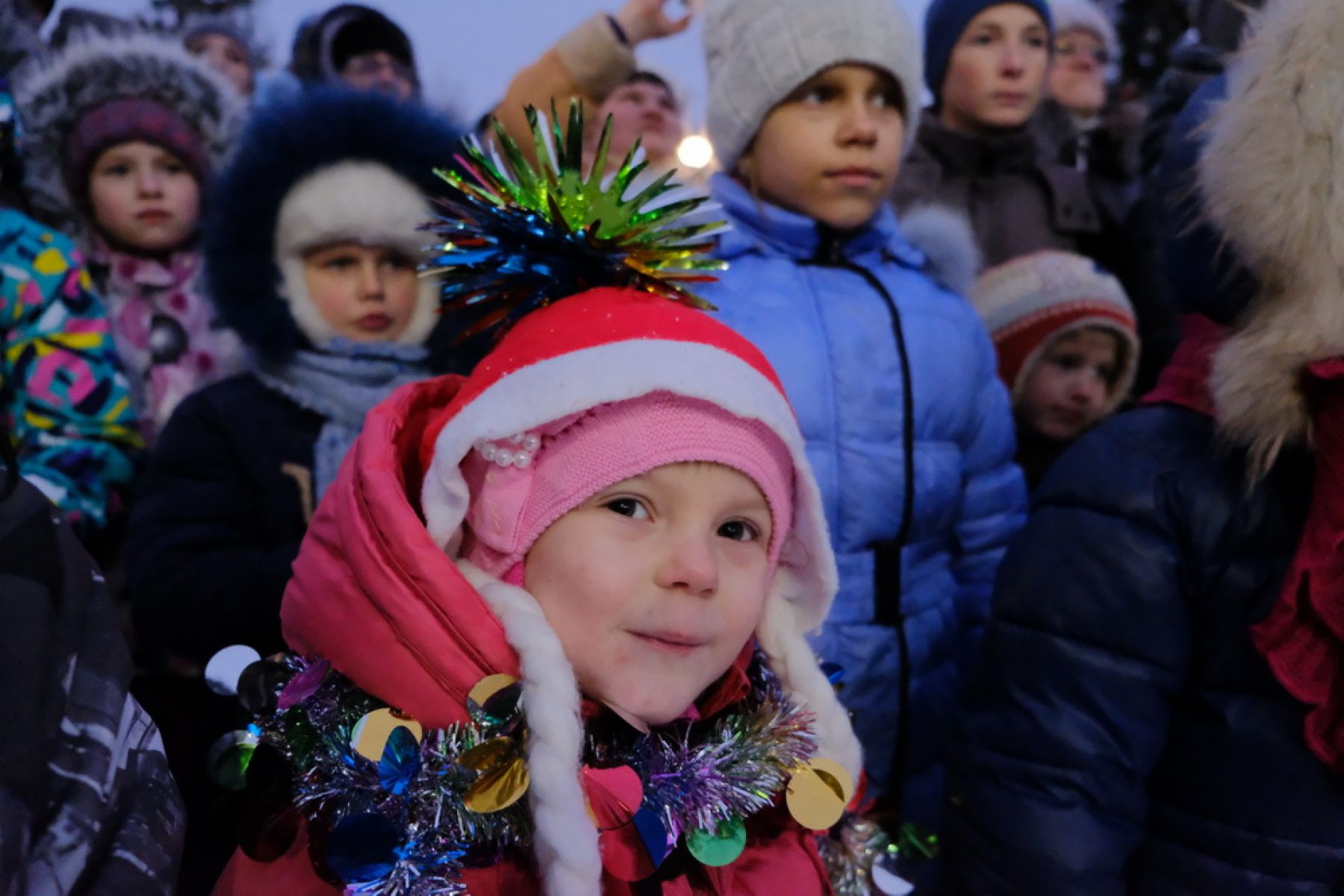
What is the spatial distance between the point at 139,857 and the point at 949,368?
4.82ft

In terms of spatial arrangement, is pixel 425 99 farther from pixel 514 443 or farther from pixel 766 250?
pixel 514 443

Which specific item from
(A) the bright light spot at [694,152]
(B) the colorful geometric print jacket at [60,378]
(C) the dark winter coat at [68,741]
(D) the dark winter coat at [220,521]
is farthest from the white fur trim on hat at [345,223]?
(C) the dark winter coat at [68,741]

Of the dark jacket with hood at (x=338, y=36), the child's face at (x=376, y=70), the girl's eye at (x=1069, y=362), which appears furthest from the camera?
the dark jacket with hood at (x=338, y=36)

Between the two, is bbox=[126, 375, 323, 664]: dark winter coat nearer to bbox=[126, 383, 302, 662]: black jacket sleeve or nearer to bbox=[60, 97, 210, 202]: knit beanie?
bbox=[126, 383, 302, 662]: black jacket sleeve

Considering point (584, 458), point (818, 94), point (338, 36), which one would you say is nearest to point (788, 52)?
point (818, 94)

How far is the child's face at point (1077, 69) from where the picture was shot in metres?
3.48

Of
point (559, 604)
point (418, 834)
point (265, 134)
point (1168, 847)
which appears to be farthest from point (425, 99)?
point (1168, 847)

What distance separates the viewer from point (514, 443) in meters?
1.10

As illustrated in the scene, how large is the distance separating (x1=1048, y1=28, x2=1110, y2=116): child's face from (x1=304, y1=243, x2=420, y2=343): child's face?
2.33m

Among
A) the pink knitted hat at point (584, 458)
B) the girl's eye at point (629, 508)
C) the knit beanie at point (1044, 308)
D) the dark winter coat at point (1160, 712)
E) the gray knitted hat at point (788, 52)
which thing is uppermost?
the gray knitted hat at point (788, 52)

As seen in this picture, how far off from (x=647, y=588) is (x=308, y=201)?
1.37 meters

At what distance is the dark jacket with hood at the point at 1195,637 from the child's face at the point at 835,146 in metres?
Answer: 0.53

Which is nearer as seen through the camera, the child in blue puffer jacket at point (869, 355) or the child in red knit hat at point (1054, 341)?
the child in blue puffer jacket at point (869, 355)

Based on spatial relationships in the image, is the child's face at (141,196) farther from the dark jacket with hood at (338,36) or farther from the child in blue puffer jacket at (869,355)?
the child in blue puffer jacket at (869,355)
